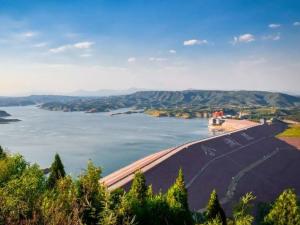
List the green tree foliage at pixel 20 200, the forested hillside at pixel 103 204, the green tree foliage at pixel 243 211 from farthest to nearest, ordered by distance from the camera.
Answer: the green tree foliage at pixel 243 211 → the forested hillside at pixel 103 204 → the green tree foliage at pixel 20 200

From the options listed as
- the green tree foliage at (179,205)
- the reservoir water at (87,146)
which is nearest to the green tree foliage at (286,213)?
the green tree foliage at (179,205)

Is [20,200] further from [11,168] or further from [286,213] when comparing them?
[286,213]

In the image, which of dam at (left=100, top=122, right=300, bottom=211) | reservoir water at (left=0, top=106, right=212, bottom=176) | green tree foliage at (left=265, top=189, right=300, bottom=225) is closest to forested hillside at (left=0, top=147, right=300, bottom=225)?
green tree foliage at (left=265, top=189, right=300, bottom=225)

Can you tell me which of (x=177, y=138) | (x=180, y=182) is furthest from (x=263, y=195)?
(x=177, y=138)

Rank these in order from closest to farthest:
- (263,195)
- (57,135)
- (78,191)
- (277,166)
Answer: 1. (78,191)
2. (263,195)
3. (277,166)
4. (57,135)

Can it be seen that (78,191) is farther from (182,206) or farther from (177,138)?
(177,138)

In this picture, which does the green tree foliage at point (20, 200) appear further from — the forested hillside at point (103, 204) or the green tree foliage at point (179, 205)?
the green tree foliage at point (179, 205)
